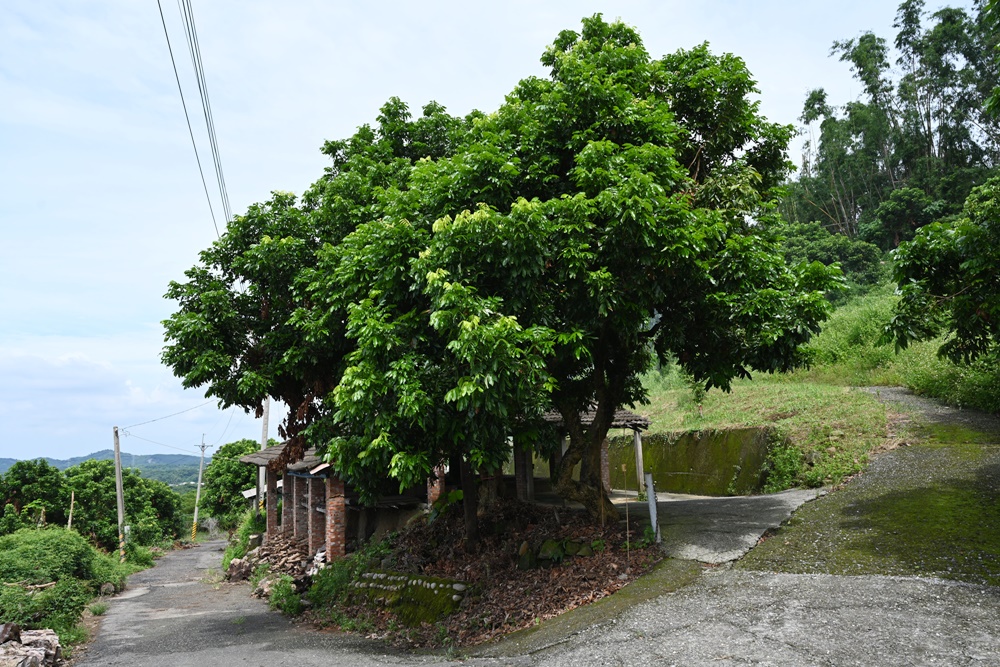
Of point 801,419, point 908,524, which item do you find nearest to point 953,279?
point 908,524

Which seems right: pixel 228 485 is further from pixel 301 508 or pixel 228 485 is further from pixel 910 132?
pixel 910 132

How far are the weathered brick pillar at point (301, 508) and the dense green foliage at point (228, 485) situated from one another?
20.3 meters

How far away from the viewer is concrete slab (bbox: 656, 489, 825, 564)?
10.2m

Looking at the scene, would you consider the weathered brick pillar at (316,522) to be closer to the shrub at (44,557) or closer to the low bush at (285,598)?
the low bush at (285,598)

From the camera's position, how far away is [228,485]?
40406 millimetres

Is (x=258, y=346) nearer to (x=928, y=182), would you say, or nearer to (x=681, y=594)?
(x=681, y=594)

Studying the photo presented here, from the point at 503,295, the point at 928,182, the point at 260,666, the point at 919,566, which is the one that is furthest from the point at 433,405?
the point at 928,182

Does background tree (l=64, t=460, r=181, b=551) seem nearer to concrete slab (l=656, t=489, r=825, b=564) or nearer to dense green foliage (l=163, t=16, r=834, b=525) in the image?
dense green foliage (l=163, t=16, r=834, b=525)

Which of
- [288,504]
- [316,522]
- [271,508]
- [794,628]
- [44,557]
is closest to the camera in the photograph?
[794,628]

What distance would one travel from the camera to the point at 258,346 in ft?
42.2

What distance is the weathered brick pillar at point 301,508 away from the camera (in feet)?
68.4

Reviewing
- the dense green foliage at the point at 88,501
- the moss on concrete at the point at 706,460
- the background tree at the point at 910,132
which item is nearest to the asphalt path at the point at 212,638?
the moss on concrete at the point at 706,460

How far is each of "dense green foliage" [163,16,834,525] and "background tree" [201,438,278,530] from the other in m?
→ 30.5

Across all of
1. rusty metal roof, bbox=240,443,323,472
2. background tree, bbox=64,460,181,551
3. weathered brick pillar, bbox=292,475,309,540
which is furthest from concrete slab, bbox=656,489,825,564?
background tree, bbox=64,460,181,551
